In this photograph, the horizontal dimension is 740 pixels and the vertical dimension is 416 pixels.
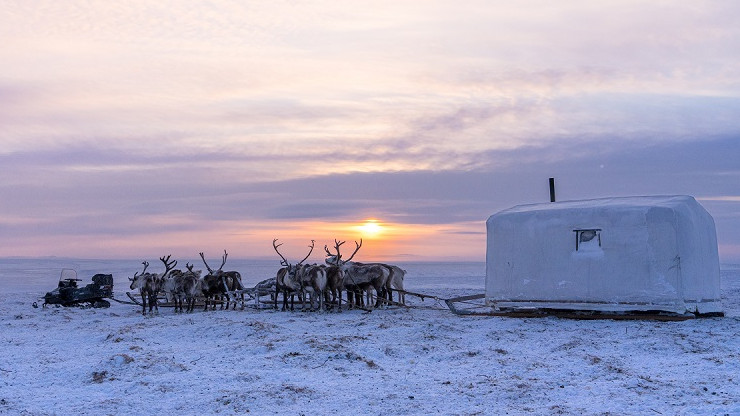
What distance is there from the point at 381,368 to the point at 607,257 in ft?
30.3

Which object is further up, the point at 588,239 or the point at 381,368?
the point at 588,239

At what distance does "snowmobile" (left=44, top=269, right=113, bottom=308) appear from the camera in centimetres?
2817

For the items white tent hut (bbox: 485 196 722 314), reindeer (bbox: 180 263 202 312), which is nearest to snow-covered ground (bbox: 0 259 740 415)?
white tent hut (bbox: 485 196 722 314)

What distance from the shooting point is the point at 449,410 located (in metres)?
10.1

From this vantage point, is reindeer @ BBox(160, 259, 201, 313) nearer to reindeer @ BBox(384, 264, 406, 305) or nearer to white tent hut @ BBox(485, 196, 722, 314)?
reindeer @ BBox(384, 264, 406, 305)

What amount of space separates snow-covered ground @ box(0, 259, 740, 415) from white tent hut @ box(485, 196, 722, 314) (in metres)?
0.91

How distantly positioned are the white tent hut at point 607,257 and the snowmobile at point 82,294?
15610 millimetres

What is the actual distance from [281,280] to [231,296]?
315 centimetres

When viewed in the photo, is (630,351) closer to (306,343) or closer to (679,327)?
(679,327)

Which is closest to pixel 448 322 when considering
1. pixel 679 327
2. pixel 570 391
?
pixel 679 327

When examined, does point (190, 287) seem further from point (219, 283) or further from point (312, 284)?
point (312, 284)

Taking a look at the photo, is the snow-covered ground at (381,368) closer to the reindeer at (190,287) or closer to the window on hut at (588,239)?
the window on hut at (588,239)

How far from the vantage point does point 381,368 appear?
13.1 m

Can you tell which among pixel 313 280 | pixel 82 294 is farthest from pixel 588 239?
pixel 82 294
